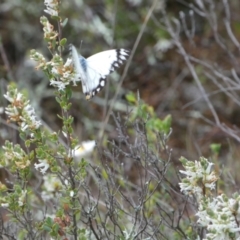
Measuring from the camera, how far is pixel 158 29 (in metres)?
5.41

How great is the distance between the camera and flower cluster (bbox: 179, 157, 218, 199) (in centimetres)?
175

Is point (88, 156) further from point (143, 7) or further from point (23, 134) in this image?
point (143, 7)

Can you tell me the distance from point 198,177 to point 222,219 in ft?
0.68

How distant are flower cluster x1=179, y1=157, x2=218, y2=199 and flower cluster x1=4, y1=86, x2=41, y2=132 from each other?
1.43ft

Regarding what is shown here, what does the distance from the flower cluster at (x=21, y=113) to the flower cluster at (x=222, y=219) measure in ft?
1.74

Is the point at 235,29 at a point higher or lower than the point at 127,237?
higher

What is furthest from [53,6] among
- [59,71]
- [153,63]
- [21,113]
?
[153,63]

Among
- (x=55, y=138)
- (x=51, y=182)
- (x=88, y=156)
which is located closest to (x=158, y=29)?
(x=88, y=156)

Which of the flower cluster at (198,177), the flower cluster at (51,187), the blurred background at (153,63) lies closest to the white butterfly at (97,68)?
the flower cluster at (51,187)

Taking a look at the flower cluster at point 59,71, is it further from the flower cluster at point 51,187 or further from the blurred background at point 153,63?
the blurred background at point 153,63

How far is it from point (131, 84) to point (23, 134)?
12.2 ft

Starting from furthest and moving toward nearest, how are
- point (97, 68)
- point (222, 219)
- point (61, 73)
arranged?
point (97, 68) < point (61, 73) < point (222, 219)

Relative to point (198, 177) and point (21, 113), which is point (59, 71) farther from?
point (198, 177)

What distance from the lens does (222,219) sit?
5.17ft
